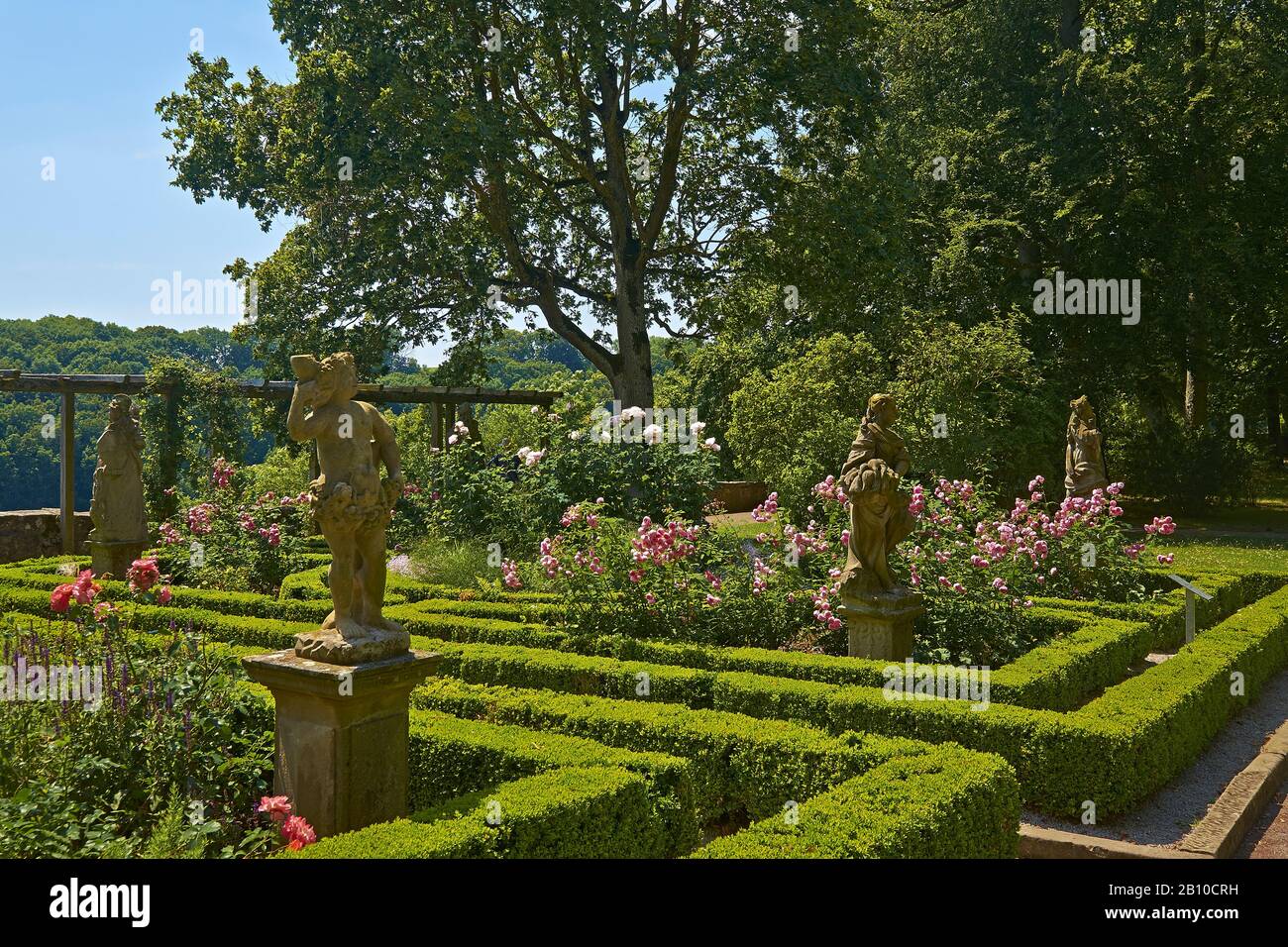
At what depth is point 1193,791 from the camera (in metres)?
6.65

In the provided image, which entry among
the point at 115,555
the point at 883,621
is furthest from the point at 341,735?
the point at 115,555

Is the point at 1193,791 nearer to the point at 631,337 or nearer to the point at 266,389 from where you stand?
the point at 631,337

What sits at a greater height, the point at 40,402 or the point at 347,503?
the point at 40,402

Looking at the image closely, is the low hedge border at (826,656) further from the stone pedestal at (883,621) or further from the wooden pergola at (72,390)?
the wooden pergola at (72,390)

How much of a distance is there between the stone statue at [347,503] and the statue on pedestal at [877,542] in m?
4.18

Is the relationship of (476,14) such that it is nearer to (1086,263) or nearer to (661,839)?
(1086,263)

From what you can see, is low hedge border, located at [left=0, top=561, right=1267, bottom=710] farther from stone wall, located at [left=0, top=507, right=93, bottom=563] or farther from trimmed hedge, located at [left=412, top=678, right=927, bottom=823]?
stone wall, located at [left=0, top=507, right=93, bottom=563]

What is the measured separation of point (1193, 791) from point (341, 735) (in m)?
5.41

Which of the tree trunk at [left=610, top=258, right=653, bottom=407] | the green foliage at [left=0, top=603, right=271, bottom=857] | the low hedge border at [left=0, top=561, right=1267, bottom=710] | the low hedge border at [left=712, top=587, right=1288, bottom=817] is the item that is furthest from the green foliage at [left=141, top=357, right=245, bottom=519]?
the low hedge border at [left=712, top=587, right=1288, bottom=817]

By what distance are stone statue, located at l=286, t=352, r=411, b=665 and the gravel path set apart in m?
4.13

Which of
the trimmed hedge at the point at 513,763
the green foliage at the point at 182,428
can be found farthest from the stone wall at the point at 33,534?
the trimmed hedge at the point at 513,763

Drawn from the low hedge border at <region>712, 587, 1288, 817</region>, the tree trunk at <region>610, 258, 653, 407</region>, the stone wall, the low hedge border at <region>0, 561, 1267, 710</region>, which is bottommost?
the low hedge border at <region>712, 587, 1288, 817</region>

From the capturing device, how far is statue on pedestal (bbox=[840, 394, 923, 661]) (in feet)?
26.2
